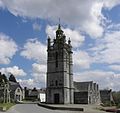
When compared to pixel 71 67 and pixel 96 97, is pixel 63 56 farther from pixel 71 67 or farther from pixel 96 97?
pixel 96 97

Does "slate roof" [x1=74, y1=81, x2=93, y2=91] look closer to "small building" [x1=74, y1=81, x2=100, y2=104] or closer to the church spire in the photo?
"small building" [x1=74, y1=81, x2=100, y2=104]

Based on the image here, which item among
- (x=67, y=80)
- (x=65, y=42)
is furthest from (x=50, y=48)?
(x=67, y=80)

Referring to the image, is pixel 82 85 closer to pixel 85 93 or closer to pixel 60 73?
pixel 85 93

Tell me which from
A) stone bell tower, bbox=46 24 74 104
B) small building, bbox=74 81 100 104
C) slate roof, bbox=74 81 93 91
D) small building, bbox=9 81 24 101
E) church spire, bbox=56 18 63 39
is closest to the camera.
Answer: stone bell tower, bbox=46 24 74 104

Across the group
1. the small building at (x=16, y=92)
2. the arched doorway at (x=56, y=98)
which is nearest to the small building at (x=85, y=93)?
the arched doorway at (x=56, y=98)

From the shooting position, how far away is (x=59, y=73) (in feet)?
305

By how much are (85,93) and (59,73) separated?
1423cm

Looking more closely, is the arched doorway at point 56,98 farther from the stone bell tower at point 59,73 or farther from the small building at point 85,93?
A: the small building at point 85,93

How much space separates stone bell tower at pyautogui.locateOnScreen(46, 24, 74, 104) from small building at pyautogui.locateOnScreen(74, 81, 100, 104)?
13.6 feet

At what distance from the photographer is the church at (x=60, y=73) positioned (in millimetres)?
92625

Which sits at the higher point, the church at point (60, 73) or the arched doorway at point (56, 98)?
the church at point (60, 73)

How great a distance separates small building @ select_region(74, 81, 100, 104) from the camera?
101 metres

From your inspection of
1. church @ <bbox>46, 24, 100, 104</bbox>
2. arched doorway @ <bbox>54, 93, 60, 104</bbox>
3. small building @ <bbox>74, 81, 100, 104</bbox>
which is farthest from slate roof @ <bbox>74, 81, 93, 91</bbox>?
arched doorway @ <bbox>54, 93, 60, 104</bbox>

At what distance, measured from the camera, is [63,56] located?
93.2 m
